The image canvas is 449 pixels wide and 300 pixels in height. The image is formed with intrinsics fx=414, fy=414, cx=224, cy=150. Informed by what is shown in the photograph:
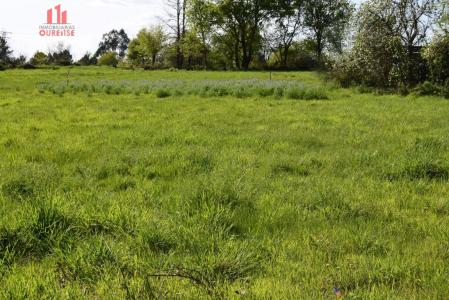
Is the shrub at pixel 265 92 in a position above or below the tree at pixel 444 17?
below

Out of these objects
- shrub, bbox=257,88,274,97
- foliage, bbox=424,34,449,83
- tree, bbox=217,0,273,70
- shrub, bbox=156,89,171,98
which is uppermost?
tree, bbox=217,0,273,70

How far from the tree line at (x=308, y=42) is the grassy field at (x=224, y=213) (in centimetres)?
1431

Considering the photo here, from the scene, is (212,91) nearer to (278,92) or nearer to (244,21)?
(278,92)

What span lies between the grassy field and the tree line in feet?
47.0

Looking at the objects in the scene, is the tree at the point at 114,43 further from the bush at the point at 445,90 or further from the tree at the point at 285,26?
the bush at the point at 445,90

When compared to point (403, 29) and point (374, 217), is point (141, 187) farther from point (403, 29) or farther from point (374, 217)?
point (403, 29)

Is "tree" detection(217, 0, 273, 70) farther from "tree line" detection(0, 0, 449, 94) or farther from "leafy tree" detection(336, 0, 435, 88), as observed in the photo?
"leafy tree" detection(336, 0, 435, 88)

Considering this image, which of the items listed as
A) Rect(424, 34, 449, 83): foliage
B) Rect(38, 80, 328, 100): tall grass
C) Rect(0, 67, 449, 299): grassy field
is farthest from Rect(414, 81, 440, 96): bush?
Rect(0, 67, 449, 299): grassy field

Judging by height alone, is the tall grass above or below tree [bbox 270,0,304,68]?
below

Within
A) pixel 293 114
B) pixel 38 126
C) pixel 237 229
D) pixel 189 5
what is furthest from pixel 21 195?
pixel 189 5

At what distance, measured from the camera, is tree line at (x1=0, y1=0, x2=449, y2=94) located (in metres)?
23.3

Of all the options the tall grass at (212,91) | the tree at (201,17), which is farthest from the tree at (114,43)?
the tall grass at (212,91)

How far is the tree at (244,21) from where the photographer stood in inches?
2544

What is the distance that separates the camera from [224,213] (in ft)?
15.6
